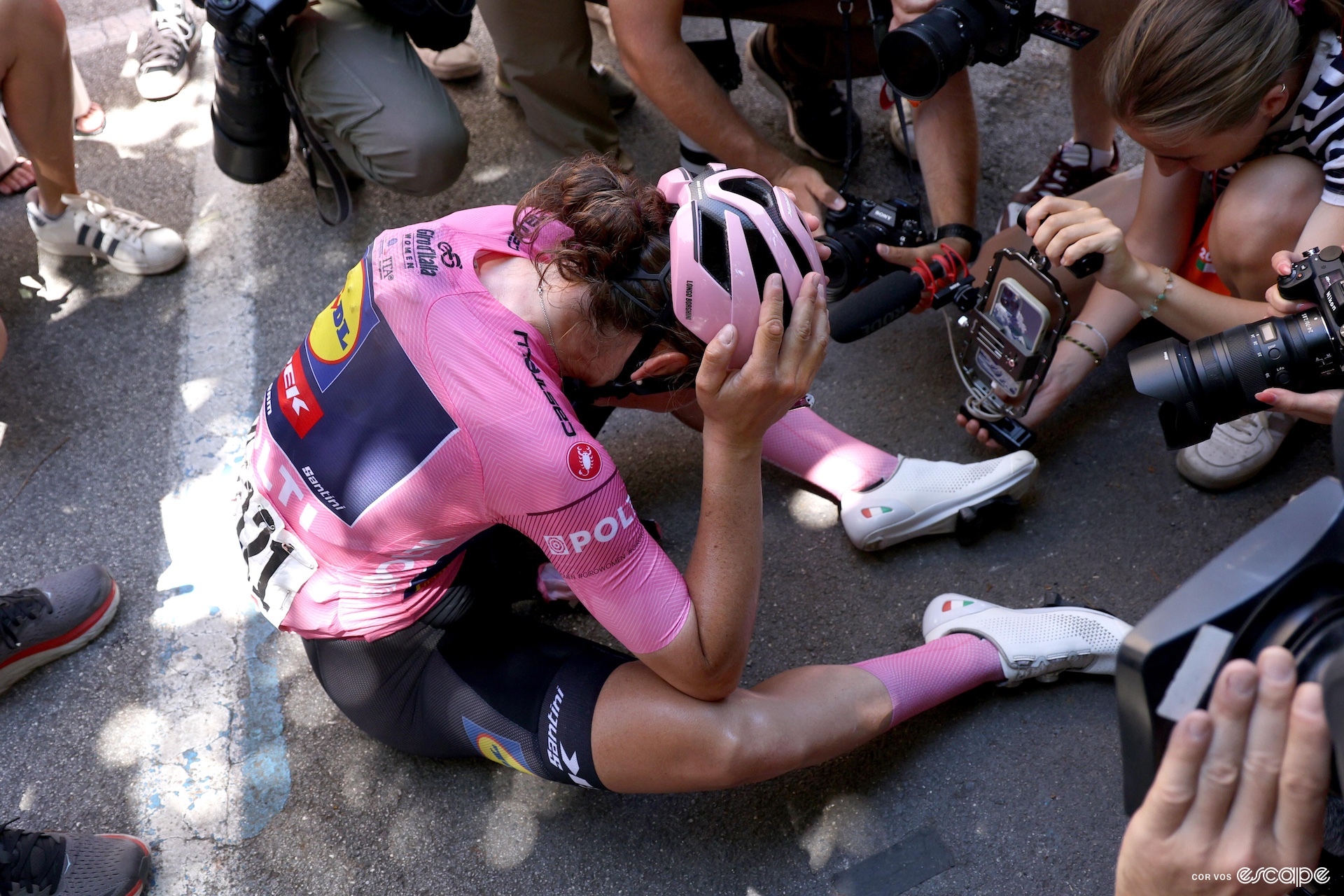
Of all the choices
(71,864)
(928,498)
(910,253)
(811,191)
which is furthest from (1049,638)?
(71,864)

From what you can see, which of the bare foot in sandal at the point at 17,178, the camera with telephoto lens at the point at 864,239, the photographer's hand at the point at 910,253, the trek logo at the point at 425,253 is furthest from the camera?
the bare foot in sandal at the point at 17,178

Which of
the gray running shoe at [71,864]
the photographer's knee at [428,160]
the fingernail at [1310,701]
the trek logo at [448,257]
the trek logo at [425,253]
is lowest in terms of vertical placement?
the gray running shoe at [71,864]

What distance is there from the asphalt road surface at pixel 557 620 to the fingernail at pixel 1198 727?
125 cm

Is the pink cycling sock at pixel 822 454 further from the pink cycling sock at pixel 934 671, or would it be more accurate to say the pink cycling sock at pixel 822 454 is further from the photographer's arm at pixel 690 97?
the photographer's arm at pixel 690 97

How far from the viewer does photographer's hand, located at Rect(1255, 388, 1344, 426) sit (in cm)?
194

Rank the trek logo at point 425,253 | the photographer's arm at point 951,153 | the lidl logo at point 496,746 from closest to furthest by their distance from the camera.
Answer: the trek logo at point 425,253 < the lidl logo at point 496,746 < the photographer's arm at point 951,153

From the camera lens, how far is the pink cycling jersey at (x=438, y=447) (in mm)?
1682

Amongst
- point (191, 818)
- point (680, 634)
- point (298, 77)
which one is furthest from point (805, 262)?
point (298, 77)

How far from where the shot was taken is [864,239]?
2652mm

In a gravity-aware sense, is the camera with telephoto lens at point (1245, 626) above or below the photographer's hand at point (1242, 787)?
above

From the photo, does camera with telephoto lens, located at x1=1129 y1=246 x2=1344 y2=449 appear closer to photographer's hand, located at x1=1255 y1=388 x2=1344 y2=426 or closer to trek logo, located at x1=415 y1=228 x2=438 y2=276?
photographer's hand, located at x1=1255 y1=388 x2=1344 y2=426

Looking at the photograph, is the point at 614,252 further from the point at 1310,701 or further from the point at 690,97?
the point at 690,97

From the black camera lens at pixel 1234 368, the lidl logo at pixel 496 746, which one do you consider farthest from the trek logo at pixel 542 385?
the black camera lens at pixel 1234 368

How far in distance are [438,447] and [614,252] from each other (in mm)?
476
